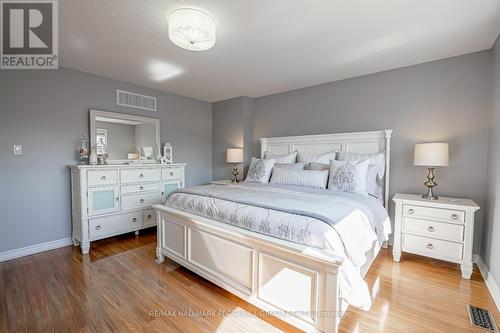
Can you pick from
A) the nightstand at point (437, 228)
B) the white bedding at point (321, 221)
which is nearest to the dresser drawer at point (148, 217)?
the white bedding at point (321, 221)

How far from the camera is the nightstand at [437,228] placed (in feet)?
7.23

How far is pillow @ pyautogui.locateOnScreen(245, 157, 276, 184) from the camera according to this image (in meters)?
3.25

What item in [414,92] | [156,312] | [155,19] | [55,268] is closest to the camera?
[156,312]

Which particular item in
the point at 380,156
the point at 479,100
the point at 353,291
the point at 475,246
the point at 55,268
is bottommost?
the point at 55,268

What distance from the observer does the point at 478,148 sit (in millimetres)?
2453

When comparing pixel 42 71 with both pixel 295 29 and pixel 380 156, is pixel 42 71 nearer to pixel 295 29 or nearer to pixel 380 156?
pixel 295 29

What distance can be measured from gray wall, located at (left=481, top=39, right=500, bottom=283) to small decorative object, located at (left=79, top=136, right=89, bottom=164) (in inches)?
179

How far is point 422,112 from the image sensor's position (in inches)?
108

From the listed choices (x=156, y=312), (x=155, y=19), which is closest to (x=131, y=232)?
(x=156, y=312)

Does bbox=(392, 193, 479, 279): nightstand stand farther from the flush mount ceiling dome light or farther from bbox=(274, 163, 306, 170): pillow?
the flush mount ceiling dome light

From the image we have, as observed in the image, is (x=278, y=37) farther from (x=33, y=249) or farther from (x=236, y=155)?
(x=33, y=249)

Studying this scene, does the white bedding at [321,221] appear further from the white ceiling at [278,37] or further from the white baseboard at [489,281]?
the white ceiling at [278,37]

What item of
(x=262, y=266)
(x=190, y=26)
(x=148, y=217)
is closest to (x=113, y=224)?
(x=148, y=217)

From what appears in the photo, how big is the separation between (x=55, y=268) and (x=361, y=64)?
4.18m
